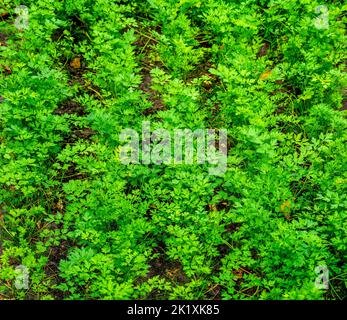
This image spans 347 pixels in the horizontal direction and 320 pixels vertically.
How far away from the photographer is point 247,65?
5.93 meters

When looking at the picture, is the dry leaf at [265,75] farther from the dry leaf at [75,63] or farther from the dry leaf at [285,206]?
the dry leaf at [75,63]

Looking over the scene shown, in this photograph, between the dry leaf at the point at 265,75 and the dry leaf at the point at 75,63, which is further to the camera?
the dry leaf at the point at 75,63

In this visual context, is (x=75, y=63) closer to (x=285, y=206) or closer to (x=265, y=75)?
(x=265, y=75)

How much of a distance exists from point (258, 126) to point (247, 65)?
0.97m

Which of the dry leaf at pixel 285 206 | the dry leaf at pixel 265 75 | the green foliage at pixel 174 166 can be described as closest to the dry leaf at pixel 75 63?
the green foliage at pixel 174 166

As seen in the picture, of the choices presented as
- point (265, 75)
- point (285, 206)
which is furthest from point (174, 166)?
point (265, 75)

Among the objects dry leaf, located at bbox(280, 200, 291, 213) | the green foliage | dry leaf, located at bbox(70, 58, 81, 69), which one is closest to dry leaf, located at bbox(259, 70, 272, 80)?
the green foliage

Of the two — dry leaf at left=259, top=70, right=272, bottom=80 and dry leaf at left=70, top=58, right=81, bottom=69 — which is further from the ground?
dry leaf at left=70, top=58, right=81, bottom=69

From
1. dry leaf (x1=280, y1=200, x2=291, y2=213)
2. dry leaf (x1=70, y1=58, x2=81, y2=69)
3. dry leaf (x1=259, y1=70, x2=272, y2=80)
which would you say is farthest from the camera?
dry leaf (x1=70, y1=58, x2=81, y2=69)

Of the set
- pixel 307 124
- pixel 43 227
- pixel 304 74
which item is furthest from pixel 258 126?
pixel 43 227

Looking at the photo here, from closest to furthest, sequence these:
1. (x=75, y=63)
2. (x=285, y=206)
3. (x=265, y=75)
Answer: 1. (x=285, y=206)
2. (x=265, y=75)
3. (x=75, y=63)

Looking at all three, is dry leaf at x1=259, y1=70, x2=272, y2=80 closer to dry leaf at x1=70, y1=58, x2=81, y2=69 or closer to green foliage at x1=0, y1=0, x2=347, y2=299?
green foliage at x1=0, y1=0, x2=347, y2=299

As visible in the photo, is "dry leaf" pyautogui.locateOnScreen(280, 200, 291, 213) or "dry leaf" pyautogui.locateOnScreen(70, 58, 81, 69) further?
"dry leaf" pyautogui.locateOnScreen(70, 58, 81, 69)

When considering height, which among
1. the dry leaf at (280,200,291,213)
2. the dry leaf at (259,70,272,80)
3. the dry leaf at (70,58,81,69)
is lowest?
the dry leaf at (280,200,291,213)
